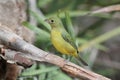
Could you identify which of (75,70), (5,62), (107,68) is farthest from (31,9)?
(107,68)

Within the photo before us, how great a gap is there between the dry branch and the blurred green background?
0.29m

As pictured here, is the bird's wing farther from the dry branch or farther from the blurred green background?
the dry branch

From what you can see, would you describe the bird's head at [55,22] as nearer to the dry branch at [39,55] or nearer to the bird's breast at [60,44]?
the bird's breast at [60,44]

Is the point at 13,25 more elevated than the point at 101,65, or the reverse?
the point at 13,25

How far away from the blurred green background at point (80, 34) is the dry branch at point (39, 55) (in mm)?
286

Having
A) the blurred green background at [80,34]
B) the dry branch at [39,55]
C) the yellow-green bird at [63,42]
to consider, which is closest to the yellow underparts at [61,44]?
the yellow-green bird at [63,42]

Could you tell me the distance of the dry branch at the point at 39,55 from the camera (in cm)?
163

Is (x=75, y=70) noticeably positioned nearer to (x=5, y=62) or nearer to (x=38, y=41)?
(x=5, y=62)

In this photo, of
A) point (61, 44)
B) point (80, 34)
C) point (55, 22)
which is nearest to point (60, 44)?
point (61, 44)

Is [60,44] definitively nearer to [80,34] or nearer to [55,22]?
[55,22]

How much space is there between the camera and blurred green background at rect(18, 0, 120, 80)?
216 cm

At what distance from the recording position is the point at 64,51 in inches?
79.3

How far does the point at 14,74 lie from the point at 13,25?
414mm

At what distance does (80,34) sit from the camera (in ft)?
11.8
